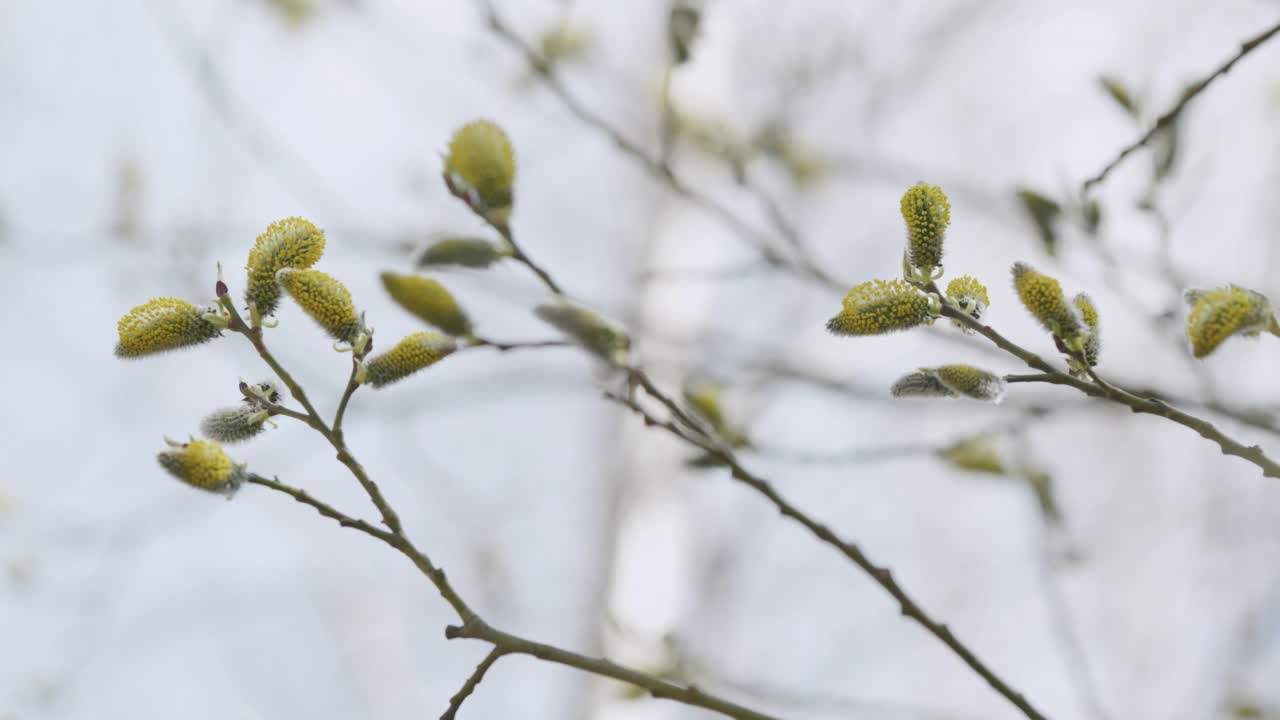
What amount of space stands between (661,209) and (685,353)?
56.3 inches

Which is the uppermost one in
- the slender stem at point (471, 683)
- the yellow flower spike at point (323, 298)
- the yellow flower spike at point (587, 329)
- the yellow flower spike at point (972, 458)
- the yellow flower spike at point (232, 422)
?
the yellow flower spike at point (972, 458)

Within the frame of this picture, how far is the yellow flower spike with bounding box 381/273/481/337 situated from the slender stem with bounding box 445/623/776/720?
0.90 feet

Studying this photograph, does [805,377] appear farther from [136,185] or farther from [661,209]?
[661,209]

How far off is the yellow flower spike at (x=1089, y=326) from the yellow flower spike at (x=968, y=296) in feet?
0.23

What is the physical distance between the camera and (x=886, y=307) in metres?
0.70

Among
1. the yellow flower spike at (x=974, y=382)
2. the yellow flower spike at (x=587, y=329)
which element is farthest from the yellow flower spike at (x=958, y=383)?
the yellow flower spike at (x=587, y=329)

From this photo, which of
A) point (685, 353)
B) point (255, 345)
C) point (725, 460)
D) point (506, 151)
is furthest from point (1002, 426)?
point (685, 353)

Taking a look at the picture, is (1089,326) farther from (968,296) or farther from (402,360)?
(402,360)

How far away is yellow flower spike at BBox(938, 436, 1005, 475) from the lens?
1.27 meters

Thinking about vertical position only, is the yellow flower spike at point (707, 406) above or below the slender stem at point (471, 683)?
above

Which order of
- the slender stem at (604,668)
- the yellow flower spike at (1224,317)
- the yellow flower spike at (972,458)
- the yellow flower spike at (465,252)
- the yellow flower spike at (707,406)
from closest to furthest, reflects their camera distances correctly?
1. the yellow flower spike at (1224,317)
2. the slender stem at (604,668)
3. the yellow flower spike at (465,252)
4. the yellow flower spike at (707,406)
5. the yellow flower spike at (972,458)

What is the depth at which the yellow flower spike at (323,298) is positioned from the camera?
751 millimetres

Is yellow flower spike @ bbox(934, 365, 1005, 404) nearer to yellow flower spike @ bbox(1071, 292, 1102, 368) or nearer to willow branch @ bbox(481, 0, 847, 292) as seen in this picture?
yellow flower spike @ bbox(1071, 292, 1102, 368)

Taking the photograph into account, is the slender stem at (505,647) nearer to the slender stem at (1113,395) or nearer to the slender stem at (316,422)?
the slender stem at (316,422)
